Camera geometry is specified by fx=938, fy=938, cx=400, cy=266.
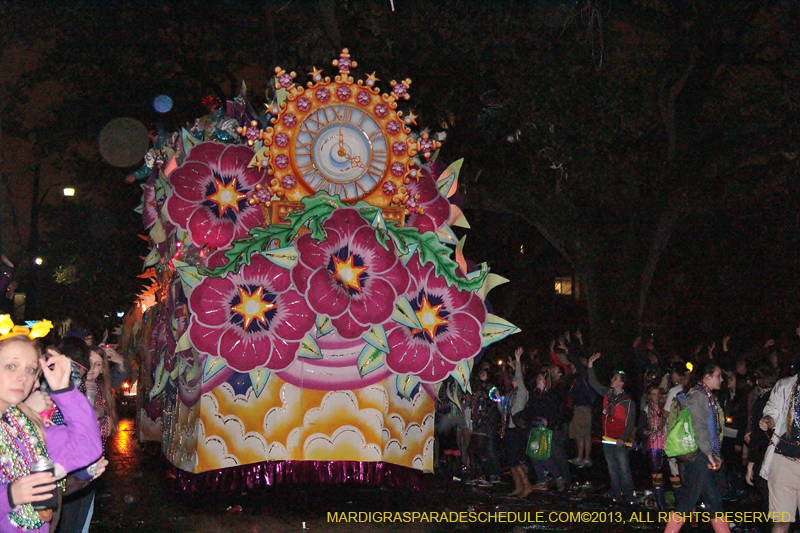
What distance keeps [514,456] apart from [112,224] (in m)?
20.0

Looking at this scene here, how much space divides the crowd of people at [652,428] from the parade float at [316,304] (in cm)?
97

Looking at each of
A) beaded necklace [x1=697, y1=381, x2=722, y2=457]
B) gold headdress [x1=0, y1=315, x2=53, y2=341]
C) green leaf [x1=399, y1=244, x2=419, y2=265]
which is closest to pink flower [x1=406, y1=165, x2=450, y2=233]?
green leaf [x1=399, y1=244, x2=419, y2=265]

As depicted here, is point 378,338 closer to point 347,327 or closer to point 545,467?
point 347,327

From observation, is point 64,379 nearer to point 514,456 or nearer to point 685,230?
point 514,456

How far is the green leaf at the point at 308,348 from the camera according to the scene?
379 inches

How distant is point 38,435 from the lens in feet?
14.1

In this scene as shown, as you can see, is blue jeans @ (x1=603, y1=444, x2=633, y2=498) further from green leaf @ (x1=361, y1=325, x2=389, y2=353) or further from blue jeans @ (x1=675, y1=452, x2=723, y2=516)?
green leaf @ (x1=361, y1=325, x2=389, y2=353)

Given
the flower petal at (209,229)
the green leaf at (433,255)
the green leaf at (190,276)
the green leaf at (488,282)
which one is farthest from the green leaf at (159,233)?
the green leaf at (488,282)

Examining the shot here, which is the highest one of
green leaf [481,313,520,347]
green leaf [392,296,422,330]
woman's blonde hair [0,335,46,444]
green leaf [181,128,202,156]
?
green leaf [181,128,202,156]

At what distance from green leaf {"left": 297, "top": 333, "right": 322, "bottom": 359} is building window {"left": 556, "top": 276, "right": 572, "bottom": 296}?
135 feet

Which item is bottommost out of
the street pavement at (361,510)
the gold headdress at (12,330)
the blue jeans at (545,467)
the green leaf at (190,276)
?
the street pavement at (361,510)

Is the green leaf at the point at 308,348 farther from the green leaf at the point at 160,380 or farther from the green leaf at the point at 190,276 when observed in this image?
the green leaf at the point at 160,380

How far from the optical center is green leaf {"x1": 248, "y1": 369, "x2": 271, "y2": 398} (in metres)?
9.66

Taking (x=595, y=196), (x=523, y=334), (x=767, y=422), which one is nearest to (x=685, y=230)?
(x=595, y=196)
